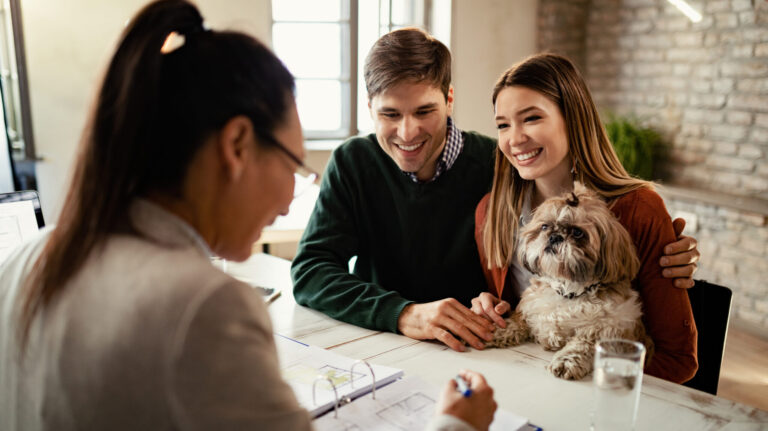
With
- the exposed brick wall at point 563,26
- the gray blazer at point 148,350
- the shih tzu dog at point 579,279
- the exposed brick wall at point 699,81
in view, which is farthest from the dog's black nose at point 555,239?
the exposed brick wall at point 563,26

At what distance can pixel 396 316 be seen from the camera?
4.95 feet

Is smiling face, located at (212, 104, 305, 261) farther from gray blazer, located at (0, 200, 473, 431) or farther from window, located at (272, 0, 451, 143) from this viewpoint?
window, located at (272, 0, 451, 143)

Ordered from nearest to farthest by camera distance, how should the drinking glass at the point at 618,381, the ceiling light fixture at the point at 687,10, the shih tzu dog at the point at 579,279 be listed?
the drinking glass at the point at 618,381
the shih tzu dog at the point at 579,279
the ceiling light fixture at the point at 687,10

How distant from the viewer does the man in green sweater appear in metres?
1.81

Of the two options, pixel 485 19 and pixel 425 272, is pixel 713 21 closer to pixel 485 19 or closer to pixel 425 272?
pixel 485 19

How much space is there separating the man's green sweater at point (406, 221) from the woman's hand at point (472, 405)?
100 centimetres

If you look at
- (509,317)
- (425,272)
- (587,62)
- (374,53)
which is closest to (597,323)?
(509,317)

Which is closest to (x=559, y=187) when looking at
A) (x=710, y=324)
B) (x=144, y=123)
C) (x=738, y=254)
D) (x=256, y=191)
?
(x=710, y=324)

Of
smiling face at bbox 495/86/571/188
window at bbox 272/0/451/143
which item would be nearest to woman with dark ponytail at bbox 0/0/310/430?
smiling face at bbox 495/86/571/188

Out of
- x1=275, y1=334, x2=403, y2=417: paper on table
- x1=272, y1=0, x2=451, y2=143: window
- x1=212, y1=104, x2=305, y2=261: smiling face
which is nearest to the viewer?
x1=212, y1=104, x2=305, y2=261: smiling face

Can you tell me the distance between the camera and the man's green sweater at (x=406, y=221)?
1.92 metres

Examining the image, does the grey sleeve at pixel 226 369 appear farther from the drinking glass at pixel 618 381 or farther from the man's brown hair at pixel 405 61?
the man's brown hair at pixel 405 61

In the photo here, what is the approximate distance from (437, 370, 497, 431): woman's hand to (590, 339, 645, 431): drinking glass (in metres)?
0.25

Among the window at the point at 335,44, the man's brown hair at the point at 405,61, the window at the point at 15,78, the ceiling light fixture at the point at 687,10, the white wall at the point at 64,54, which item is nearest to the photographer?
the man's brown hair at the point at 405,61
